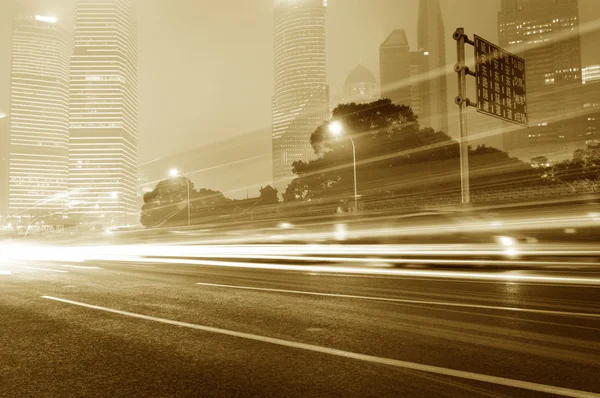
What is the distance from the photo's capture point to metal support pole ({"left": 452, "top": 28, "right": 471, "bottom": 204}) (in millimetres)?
19125

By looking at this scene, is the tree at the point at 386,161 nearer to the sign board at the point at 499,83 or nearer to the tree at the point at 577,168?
the tree at the point at 577,168

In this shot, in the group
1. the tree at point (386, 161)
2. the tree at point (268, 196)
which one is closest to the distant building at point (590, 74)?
the tree at point (268, 196)

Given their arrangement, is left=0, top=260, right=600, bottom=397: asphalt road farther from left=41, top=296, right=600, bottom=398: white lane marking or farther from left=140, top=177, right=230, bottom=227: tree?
left=140, top=177, right=230, bottom=227: tree

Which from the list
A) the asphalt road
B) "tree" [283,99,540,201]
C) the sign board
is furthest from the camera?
"tree" [283,99,540,201]

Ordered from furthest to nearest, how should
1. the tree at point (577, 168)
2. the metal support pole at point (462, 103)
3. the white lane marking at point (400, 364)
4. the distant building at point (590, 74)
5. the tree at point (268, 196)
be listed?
the distant building at point (590, 74)
the tree at point (268, 196)
the tree at point (577, 168)
the metal support pole at point (462, 103)
the white lane marking at point (400, 364)

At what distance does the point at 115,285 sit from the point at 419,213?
773cm

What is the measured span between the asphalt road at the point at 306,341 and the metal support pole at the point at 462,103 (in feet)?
33.2

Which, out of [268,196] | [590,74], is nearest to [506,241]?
[268,196]

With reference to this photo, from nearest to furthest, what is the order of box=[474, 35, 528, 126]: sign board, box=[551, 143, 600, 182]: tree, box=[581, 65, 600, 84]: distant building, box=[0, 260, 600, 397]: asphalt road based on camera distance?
box=[0, 260, 600, 397]: asphalt road → box=[474, 35, 528, 126]: sign board → box=[551, 143, 600, 182]: tree → box=[581, 65, 600, 84]: distant building

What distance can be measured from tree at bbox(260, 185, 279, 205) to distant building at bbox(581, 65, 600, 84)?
5781 inches

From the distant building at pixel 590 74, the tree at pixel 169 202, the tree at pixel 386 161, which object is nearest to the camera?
the tree at pixel 386 161

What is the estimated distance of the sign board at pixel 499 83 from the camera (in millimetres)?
18484

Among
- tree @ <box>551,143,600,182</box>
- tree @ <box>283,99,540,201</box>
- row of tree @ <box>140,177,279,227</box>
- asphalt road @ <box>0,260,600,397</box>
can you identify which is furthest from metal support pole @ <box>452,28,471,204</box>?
row of tree @ <box>140,177,279,227</box>

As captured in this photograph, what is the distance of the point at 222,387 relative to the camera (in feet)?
12.9
